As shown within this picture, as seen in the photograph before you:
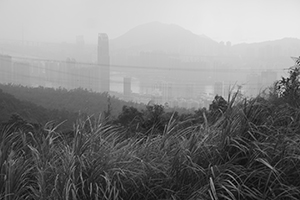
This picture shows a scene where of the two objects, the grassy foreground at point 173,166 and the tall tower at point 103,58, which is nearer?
the grassy foreground at point 173,166

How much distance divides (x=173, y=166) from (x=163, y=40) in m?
25.2

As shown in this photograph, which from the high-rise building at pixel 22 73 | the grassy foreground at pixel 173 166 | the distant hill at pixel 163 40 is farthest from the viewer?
the distant hill at pixel 163 40

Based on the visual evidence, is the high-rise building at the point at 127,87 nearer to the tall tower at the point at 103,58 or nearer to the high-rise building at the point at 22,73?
Answer: the tall tower at the point at 103,58

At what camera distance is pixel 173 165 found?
1.69 meters

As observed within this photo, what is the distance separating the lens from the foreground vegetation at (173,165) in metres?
1.55

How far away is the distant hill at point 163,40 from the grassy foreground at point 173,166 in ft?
75.0

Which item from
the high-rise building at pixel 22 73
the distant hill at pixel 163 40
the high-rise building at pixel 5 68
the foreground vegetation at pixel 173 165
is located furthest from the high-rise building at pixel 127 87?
the foreground vegetation at pixel 173 165

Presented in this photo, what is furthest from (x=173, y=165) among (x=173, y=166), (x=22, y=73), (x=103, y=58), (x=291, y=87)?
(x=103, y=58)

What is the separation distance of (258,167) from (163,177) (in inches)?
17.1

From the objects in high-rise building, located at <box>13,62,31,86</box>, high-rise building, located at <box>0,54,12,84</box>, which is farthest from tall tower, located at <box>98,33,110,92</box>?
high-rise building, located at <box>0,54,12,84</box>

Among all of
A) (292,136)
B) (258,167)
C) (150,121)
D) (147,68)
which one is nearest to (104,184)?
(258,167)

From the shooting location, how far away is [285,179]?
1.59 meters

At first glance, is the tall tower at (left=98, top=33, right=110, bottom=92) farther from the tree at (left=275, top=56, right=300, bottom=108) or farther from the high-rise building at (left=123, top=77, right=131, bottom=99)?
the tree at (left=275, top=56, right=300, bottom=108)

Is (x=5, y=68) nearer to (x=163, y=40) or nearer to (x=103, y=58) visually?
(x=103, y=58)
